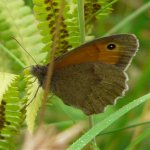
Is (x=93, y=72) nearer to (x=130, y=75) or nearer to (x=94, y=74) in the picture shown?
(x=94, y=74)

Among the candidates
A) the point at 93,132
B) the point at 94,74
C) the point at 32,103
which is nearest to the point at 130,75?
the point at 94,74

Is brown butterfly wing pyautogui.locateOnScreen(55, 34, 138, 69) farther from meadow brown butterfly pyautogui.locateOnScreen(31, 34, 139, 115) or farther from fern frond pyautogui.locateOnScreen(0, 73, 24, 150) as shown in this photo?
fern frond pyautogui.locateOnScreen(0, 73, 24, 150)

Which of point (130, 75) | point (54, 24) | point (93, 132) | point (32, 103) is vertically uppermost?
point (130, 75)

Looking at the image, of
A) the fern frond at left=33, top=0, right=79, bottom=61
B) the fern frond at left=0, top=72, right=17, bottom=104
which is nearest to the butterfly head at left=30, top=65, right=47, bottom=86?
the fern frond at left=33, top=0, right=79, bottom=61

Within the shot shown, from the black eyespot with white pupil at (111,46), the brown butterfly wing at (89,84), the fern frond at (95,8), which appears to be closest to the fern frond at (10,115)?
the brown butterfly wing at (89,84)

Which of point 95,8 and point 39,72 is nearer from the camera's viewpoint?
point 39,72

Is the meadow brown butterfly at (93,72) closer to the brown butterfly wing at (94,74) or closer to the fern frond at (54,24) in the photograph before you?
the brown butterfly wing at (94,74)
